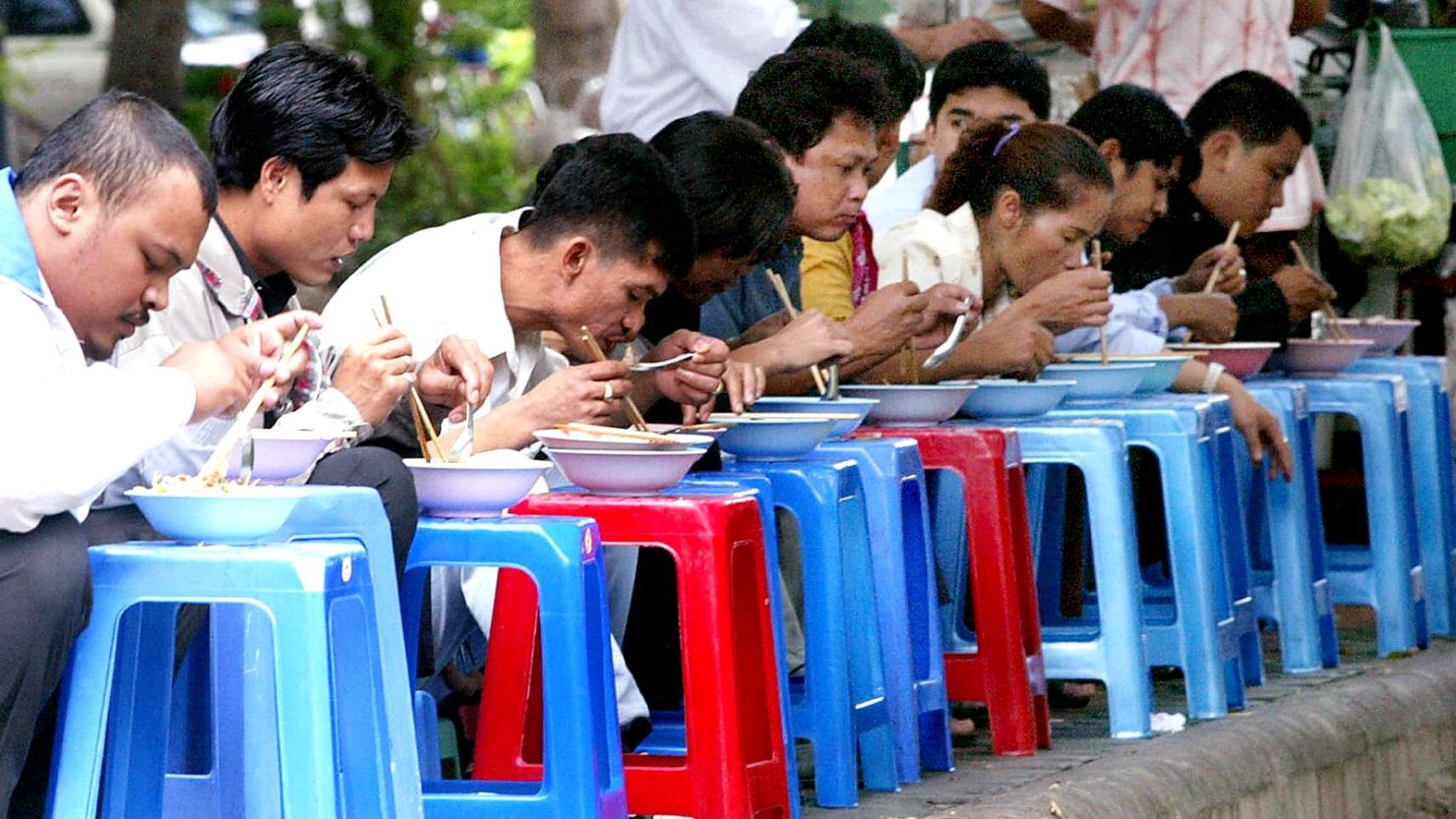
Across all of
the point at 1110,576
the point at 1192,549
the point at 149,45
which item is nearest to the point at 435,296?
the point at 1110,576

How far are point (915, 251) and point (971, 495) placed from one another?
2.90 feet

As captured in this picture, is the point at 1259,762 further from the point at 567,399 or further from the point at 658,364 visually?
the point at 567,399

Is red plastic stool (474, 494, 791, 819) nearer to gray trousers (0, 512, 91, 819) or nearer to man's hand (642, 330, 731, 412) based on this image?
man's hand (642, 330, 731, 412)

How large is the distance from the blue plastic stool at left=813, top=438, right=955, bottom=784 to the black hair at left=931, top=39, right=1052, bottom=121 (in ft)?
5.93

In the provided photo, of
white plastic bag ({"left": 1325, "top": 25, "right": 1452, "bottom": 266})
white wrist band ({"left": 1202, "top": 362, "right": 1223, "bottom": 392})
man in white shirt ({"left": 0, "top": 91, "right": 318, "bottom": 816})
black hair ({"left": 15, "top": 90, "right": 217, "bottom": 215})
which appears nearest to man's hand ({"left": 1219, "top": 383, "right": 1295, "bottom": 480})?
white wrist band ({"left": 1202, "top": 362, "right": 1223, "bottom": 392})

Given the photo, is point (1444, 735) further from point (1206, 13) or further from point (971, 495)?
point (1206, 13)

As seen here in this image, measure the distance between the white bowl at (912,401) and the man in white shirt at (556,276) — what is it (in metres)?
0.60

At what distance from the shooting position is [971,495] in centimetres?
448

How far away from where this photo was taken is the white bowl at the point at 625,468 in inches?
138

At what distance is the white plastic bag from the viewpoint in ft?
22.9

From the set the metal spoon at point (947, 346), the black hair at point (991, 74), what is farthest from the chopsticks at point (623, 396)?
the black hair at point (991, 74)

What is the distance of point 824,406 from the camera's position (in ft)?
14.1

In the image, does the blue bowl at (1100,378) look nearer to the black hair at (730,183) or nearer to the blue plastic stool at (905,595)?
the blue plastic stool at (905,595)

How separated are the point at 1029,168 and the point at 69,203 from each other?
2811 mm
